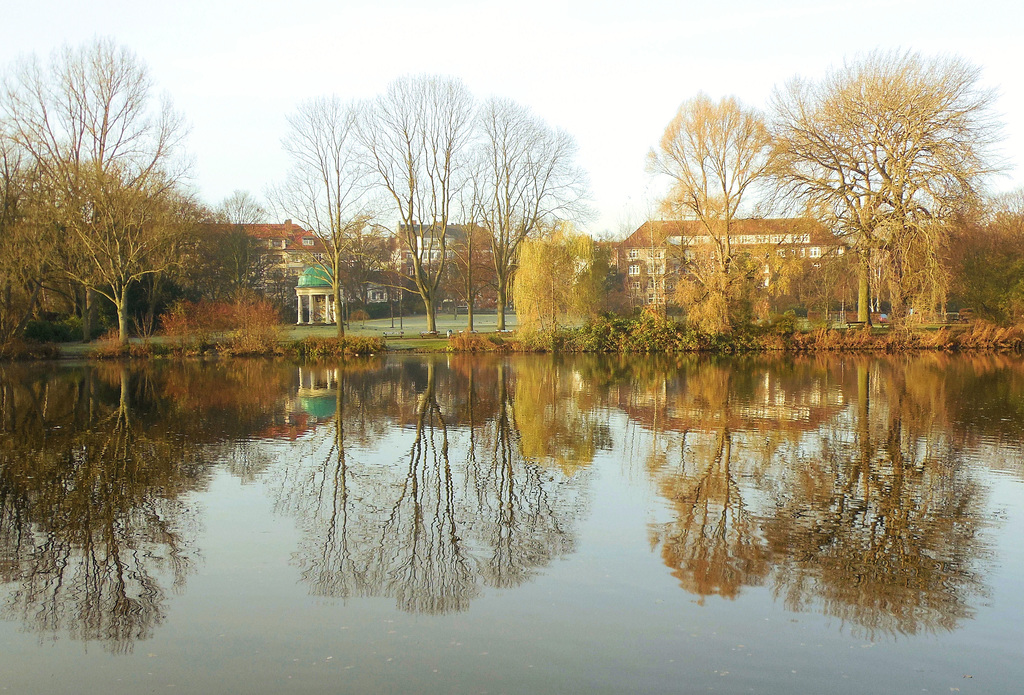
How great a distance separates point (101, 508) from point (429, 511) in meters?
3.41

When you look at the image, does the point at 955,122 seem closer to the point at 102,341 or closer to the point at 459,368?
the point at 459,368

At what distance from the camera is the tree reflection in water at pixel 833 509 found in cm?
630

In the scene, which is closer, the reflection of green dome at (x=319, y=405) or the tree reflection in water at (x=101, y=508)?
the tree reflection in water at (x=101, y=508)

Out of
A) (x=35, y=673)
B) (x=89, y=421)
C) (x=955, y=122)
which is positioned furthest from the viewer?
(x=955, y=122)

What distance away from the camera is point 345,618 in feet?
19.6

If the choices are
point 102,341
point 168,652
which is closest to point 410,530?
point 168,652

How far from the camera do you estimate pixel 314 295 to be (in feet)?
201

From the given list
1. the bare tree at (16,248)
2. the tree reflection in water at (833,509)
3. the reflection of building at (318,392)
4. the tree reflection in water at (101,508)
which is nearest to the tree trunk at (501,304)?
the reflection of building at (318,392)

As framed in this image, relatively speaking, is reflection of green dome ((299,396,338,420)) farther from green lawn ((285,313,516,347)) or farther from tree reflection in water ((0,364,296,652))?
green lawn ((285,313,516,347))

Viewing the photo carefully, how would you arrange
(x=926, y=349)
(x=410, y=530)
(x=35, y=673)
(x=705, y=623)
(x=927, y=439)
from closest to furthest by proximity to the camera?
(x=35, y=673)
(x=705, y=623)
(x=410, y=530)
(x=927, y=439)
(x=926, y=349)

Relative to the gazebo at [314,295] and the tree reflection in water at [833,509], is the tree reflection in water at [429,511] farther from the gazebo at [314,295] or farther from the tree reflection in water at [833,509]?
the gazebo at [314,295]

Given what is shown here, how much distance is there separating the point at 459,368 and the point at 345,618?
23.4m

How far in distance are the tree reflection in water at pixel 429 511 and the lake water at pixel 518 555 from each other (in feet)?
0.13

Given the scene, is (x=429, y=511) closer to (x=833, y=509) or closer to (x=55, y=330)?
(x=833, y=509)
